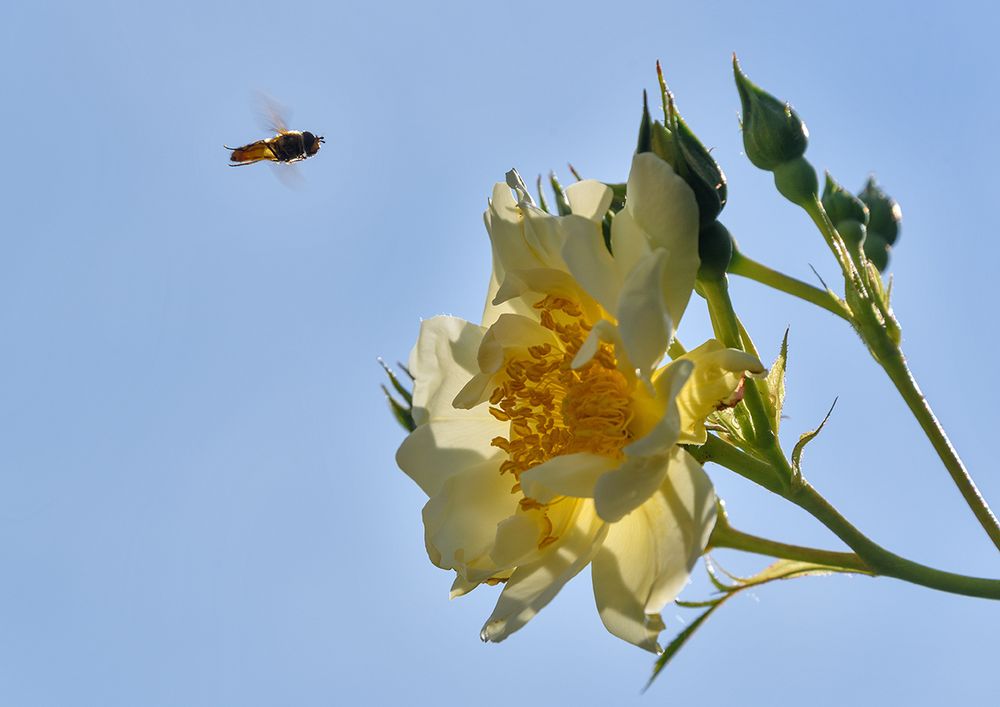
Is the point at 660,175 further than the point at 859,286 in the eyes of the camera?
No

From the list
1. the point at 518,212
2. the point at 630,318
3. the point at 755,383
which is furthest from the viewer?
the point at 518,212

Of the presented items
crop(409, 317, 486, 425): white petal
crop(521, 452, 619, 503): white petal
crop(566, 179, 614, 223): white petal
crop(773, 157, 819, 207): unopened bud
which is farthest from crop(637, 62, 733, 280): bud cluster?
crop(773, 157, 819, 207): unopened bud

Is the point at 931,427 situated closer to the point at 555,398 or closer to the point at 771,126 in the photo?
the point at 555,398

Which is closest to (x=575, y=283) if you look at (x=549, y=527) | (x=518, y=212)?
(x=518, y=212)

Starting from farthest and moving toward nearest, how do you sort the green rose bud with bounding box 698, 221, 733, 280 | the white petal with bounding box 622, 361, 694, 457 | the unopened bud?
the unopened bud
the green rose bud with bounding box 698, 221, 733, 280
the white petal with bounding box 622, 361, 694, 457

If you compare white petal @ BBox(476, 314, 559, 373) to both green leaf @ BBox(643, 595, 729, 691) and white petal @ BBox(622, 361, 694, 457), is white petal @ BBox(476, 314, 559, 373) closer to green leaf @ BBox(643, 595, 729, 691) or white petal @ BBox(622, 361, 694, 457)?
white petal @ BBox(622, 361, 694, 457)

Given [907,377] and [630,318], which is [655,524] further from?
[907,377]

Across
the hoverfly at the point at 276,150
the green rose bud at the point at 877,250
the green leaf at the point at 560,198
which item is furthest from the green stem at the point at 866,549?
the hoverfly at the point at 276,150
